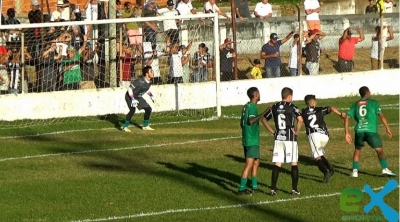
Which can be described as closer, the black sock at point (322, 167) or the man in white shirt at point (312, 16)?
the black sock at point (322, 167)

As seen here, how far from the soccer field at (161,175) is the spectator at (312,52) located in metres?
4.06

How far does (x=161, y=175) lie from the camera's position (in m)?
20.7

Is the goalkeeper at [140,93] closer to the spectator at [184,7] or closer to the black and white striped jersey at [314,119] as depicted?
the black and white striped jersey at [314,119]

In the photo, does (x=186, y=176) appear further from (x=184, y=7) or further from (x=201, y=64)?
(x=184, y=7)

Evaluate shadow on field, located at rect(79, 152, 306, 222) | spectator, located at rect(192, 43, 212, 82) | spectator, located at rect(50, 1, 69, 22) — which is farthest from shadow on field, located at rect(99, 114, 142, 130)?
spectator, located at rect(50, 1, 69, 22)

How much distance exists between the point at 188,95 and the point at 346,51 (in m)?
5.42

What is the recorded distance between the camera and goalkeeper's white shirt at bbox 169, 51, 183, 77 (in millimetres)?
28453

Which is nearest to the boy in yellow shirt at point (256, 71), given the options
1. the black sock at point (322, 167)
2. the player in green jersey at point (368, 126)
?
the player in green jersey at point (368, 126)

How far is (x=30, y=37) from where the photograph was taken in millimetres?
27500

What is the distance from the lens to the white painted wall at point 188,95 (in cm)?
2717

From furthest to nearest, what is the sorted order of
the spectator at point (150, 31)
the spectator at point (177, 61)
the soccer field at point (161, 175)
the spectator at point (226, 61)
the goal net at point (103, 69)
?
the spectator at point (226, 61), the spectator at point (177, 61), the spectator at point (150, 31), the goal net at point (103, 69), the soccer field at point (161, 175)

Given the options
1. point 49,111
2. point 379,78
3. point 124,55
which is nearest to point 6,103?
point 49,111

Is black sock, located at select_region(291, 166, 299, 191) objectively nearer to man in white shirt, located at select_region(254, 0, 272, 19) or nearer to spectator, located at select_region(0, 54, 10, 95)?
spectator, located at select_region(0, 54, 10, 95)

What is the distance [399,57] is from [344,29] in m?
1.79
